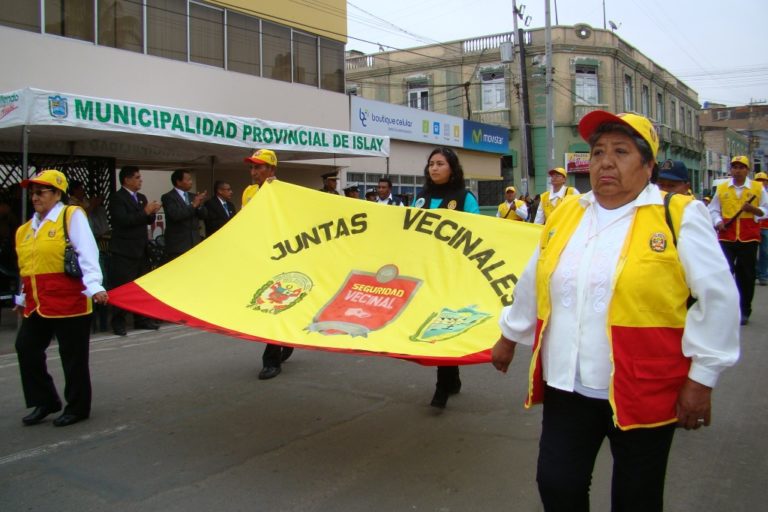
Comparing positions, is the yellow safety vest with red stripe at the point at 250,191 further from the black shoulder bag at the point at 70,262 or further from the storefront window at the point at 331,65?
the storefront window at the point at 331,65

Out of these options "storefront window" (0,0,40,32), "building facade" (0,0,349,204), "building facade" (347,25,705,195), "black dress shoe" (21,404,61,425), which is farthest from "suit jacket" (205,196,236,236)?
"building facade" (347,25,705,195)

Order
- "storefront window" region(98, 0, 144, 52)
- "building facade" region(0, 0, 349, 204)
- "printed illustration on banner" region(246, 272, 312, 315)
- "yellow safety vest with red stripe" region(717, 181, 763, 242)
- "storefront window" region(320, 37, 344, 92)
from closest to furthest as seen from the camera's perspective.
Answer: "printed illustration on banner" region(246, 272, 312, 315), "yellow safety vest with red stripe" region(717, 181, 763, 242), "building facade" region(0, 0, 349, 204), "storefront window" region(98, 0, 144, 52), "storefront window" region(320, 37, 344, 92)

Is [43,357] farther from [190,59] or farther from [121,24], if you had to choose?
[190,59]

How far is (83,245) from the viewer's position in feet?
16.1

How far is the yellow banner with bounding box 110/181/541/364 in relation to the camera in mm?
4051

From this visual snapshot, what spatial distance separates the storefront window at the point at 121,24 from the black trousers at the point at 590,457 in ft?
47.3

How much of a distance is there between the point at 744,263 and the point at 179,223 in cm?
767

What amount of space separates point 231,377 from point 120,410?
1191 mm

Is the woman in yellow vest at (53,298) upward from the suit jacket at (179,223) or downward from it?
downward

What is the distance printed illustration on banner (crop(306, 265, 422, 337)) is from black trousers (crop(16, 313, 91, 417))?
194cm

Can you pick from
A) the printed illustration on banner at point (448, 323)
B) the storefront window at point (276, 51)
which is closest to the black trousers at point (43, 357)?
the printed illustration on banner at point (448, 323)

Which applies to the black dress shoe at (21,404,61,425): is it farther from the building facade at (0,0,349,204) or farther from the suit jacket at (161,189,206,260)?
the building facade at (0,0,349,204)

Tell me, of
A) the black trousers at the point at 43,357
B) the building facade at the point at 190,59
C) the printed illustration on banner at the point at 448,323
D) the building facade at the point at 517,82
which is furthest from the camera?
the building facade at the point at 517,82

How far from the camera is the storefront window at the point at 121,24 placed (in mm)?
14273
